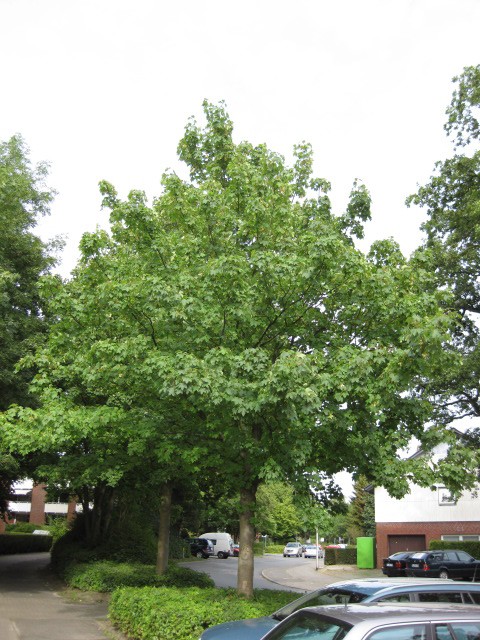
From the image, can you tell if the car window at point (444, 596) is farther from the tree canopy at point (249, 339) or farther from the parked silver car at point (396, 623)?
the tree canopy at point (249, 339)

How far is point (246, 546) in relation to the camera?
11391mm

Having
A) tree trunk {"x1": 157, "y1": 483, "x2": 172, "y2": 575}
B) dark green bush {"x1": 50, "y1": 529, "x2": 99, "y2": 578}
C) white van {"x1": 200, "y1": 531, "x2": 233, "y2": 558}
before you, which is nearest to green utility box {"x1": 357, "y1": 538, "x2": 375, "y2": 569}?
white van {"x1": 200, "y1": 531, "x2": 233, "y2": 558}

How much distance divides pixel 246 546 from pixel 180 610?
6.72 ft

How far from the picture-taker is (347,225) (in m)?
12.6

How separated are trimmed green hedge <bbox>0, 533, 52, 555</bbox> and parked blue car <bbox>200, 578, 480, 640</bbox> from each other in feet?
129

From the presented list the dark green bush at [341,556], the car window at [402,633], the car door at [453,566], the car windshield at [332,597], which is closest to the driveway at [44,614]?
the car windshield at [332,597]

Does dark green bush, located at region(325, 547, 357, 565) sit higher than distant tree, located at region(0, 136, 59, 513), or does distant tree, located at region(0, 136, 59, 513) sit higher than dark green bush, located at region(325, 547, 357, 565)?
distant tree, located at region(0, 136, 59, 513)

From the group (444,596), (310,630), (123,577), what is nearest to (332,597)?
(444,596)

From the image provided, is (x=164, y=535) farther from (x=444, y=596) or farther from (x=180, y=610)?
(x=444, y=596)

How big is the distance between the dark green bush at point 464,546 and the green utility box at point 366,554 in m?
5.05

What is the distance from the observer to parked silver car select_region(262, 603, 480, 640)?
4102 mm

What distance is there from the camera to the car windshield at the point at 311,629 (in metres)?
4.26

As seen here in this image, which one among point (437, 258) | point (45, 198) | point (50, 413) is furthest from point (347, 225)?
point (45, 198)

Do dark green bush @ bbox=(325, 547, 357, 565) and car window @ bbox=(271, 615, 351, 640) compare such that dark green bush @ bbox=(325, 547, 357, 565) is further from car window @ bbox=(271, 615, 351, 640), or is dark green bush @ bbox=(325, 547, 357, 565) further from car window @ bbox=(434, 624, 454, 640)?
car window @ bbox=(434, 624, 454, 640)
